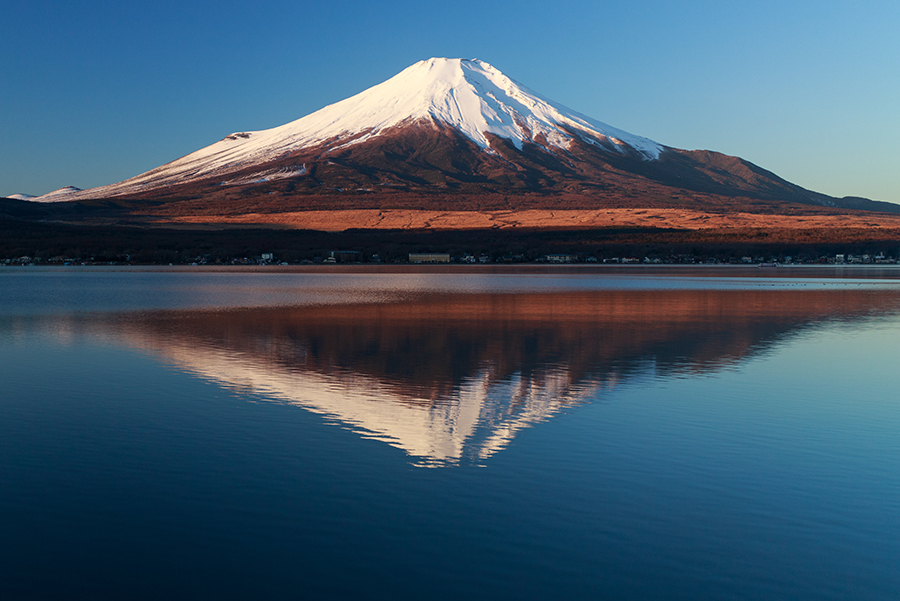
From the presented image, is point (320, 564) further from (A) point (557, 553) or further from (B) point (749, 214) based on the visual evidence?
(B) point (749, 214)

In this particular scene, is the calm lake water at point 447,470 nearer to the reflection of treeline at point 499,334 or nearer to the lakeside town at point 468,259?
the reflection of treeline at point 499,334

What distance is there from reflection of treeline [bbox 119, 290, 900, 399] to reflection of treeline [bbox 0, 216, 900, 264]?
Answer: 8021cm

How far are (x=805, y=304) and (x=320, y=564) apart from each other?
38.9 metres

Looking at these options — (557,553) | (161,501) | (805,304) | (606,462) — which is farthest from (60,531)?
(805,304)

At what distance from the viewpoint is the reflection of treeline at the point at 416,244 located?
12038 cm

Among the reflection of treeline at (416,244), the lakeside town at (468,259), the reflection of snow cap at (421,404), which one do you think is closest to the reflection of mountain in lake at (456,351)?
the reflection of snow cap at (421,404)

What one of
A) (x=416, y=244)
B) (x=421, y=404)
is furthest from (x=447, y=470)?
(x=416, y=244)

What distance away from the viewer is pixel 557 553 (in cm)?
812

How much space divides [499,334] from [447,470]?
16.4 metres

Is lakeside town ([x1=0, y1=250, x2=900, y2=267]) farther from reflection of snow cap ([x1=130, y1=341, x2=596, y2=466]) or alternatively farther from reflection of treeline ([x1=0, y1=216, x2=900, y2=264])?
reflection of snow cap ([x1=130, y1=341, x2=596, y2=466])

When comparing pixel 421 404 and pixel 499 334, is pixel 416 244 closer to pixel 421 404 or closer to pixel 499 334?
pixel 499 334

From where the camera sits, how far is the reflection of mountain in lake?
14.4 metres

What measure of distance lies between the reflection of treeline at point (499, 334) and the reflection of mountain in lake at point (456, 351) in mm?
57

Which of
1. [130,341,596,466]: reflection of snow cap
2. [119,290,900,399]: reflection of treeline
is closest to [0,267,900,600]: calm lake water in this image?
[130,341,596,466]: reflection of snow cap
